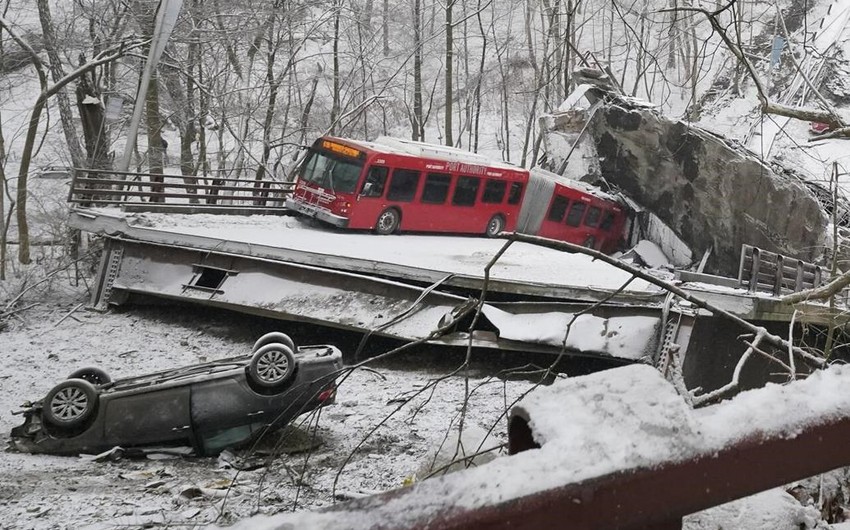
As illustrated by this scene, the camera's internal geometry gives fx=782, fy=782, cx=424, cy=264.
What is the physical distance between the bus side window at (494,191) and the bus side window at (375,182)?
11.9 feet

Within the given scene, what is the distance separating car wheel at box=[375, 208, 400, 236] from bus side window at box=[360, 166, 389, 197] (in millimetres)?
598

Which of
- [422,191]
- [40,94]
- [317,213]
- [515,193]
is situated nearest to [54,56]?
[40,94]

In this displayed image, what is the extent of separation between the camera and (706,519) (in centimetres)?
239

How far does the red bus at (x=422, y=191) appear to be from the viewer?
18078 mm

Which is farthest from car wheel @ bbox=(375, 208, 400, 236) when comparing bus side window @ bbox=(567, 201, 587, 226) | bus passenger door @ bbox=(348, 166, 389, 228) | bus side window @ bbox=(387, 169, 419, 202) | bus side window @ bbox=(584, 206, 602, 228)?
bus side window @ bbox=(584, 206, 602, 228)

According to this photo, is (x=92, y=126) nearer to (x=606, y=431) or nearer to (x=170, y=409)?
(x=170, y=409)

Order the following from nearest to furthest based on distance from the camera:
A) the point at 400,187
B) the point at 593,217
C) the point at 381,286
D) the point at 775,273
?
the point at 381,286 → the point at 775,273 → the point at 400,187 → the point at 593,217

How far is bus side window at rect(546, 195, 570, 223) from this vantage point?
2327 centimetres

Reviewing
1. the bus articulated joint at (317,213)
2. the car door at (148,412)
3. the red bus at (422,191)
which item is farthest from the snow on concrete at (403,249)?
the car door at (148,412)

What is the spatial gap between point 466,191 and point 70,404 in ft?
45.1

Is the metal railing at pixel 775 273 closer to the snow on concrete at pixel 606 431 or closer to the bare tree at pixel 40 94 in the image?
the snow on concrete at pixel 606 431

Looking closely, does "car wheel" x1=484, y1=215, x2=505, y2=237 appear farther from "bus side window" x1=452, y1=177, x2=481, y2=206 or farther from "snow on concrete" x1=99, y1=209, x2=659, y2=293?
"snow on concrete" x1=99, y1=209, x2=659, y2=293

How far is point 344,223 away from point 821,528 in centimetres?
1589

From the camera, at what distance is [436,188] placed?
1969 cm
